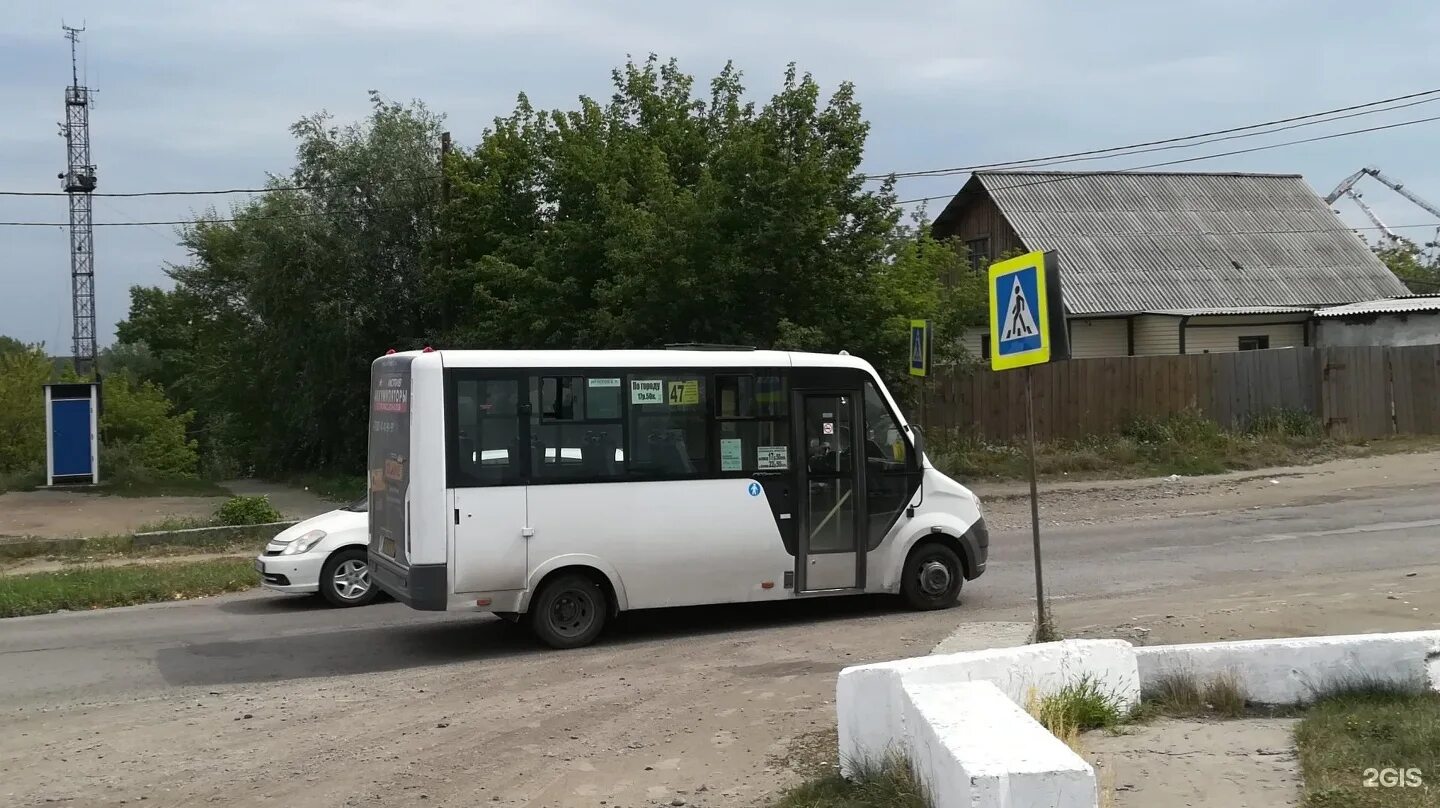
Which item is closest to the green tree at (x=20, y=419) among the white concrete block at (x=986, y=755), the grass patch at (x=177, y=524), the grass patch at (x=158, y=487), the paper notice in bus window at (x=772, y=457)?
the grass patch at (x=158, y=487)

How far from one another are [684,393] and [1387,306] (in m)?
26.3

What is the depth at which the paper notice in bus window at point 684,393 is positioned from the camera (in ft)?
34.7

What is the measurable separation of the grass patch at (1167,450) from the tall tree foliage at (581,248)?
2714 mm

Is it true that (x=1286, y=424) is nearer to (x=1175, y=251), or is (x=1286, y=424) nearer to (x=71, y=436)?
(x=1175, y=251)

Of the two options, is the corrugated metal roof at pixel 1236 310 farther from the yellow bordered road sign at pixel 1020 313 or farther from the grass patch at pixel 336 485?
the yellow bordered road sign at pixel 1020 313

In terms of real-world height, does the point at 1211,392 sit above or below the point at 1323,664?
above

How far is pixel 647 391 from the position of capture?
10461 millimetres

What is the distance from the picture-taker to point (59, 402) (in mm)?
26641

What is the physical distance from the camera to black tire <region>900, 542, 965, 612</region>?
37.3 feet

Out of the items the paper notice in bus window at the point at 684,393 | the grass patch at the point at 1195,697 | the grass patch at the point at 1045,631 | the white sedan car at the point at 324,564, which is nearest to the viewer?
the grass patch at the point at 1195,697

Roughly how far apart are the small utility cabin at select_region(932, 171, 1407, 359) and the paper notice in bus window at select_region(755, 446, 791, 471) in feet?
70.4

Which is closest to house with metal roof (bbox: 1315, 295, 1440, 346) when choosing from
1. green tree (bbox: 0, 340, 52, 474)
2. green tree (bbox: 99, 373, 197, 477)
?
green tree (bbox: 0, 340, 52, 474)

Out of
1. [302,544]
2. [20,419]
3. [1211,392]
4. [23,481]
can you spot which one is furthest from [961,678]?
[20,419]

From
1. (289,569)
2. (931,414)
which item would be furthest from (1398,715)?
(931,414)
